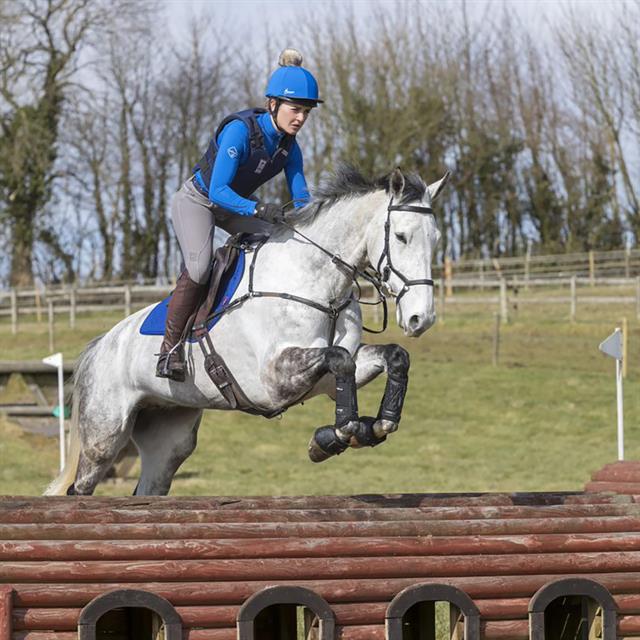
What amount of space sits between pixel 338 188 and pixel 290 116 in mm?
383

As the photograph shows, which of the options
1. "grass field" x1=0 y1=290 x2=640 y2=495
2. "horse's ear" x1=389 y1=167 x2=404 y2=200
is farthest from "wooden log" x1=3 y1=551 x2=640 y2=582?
"grass field" x1=0 y1=290 x2=640 y2=495

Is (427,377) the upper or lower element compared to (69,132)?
lower

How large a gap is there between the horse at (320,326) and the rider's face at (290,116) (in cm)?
32

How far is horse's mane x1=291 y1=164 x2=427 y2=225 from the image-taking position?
513 centimetres

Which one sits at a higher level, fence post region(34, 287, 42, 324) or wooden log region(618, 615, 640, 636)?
fence post region(34, 287, 42, 324)

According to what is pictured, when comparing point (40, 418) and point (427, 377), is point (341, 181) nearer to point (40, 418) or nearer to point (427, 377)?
point (40, 418)

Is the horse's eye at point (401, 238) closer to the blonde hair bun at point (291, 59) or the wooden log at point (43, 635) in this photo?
the blonde hair bun at point (291, 59)

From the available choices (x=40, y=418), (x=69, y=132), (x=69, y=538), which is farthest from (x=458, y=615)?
(x=69, y=132)

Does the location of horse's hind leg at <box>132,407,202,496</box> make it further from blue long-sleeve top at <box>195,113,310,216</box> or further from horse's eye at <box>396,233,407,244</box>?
horse's eye at <box>396,233,407,244</box>

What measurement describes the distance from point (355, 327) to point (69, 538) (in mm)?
1725

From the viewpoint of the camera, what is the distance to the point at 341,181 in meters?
5.25

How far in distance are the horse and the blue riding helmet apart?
393 mm

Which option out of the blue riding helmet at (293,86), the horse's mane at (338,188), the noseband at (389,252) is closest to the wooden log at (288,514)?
the noseband at (389,252)

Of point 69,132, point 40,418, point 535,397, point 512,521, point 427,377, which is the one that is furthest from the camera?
point 69,132
